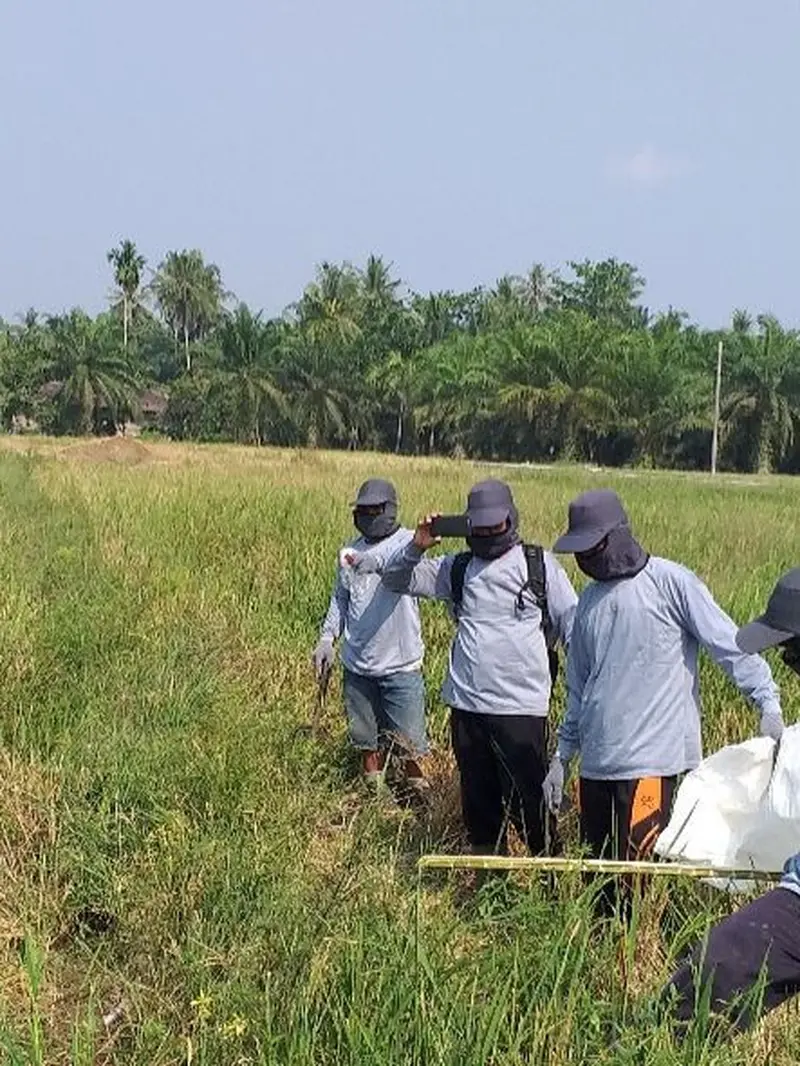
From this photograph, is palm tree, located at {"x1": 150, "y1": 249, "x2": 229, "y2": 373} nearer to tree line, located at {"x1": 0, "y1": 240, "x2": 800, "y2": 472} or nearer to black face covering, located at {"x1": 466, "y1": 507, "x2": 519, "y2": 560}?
tree line, located at {"x1": 0, "y1": 240, "x2": 800, "y2": 472}

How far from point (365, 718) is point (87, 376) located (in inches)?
1781

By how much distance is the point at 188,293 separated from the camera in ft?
210

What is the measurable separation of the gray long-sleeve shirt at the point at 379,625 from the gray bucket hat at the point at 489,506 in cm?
92

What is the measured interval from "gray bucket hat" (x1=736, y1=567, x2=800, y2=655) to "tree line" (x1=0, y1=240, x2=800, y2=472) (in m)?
39.7

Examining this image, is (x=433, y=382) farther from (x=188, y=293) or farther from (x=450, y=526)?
(x=450, y=526)

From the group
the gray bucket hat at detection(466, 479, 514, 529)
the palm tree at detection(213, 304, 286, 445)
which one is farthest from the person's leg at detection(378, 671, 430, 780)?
the palm tree at detection(213, 304, 286, 445)

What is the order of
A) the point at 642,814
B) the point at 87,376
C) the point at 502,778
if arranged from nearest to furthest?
the point at 642,814 → the point at 502,778 → the point at 87,376

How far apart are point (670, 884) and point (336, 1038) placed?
131 centimetres

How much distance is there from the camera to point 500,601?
4117 mm

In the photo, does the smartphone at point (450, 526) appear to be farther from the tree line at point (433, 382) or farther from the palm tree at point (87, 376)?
the palm tree at point (87, 376)

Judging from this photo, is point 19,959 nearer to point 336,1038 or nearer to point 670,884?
point 336,1038

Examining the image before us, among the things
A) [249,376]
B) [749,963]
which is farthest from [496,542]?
[249,376]

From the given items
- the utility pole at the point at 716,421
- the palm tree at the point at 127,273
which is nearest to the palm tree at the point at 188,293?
the palm tree at the point at 127,273

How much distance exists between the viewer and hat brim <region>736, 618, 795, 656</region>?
2.71 metres
